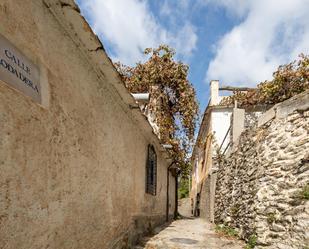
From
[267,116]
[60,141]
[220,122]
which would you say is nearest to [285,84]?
[220,122]

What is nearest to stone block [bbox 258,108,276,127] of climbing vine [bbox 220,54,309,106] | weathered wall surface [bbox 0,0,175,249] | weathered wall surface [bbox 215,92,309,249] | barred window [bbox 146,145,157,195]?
weathered wall surface [bbox 215,92,309,249]

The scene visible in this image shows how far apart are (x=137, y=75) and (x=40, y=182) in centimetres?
1458

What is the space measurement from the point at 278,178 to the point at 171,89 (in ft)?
35.8

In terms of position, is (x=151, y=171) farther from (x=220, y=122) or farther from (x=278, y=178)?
(x=220, y=122)

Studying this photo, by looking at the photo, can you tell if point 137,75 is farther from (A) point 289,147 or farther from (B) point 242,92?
(A) point 289,147

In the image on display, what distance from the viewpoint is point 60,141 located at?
308cm

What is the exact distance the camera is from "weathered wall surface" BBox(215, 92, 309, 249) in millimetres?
5629

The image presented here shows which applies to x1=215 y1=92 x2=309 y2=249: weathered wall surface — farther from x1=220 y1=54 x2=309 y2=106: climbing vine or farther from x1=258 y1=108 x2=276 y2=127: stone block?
x1=220 y1=54 x2=309 y2=106: climbing vine

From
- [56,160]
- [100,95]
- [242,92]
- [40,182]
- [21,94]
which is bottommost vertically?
[40,182]

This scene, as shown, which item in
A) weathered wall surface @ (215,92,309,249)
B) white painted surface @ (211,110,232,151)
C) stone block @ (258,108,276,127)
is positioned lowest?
weathered wall surface @ (215,92,309,249)

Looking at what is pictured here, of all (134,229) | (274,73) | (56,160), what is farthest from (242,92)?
(56,160)

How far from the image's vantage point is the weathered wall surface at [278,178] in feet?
18.5

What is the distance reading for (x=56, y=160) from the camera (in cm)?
296

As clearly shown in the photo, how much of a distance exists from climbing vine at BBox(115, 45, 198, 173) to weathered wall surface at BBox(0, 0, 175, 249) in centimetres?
1077
